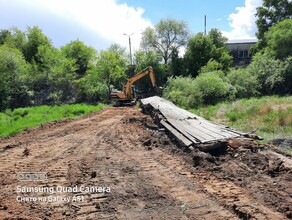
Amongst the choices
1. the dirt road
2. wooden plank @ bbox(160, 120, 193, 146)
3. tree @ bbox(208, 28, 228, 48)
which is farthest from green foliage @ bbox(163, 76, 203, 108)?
tree @ bbox(208, 28, 228, 48)

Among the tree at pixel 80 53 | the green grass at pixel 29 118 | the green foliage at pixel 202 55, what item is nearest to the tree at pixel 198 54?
the green foliage at pixel 202 55

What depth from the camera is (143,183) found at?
5.42 m

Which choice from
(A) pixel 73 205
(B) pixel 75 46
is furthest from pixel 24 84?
(A) pixel 73 205

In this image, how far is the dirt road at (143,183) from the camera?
Result: 170 inches

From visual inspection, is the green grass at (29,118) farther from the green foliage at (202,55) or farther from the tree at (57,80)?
the green foliage at (202,55)

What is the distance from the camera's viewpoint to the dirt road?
14.2ft

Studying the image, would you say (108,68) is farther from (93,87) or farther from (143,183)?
(143,183)

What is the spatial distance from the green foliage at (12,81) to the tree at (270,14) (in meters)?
25.9

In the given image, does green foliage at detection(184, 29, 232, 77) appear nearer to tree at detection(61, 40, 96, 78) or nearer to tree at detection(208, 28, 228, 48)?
tree at detection(208, 28, 228, 48)

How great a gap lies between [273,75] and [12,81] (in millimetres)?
24110

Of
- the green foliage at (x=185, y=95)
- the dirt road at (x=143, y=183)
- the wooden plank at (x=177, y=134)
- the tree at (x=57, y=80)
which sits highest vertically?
the tree at (x=57, y=80)

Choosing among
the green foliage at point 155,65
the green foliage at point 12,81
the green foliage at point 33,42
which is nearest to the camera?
the green foliage at point 12,81

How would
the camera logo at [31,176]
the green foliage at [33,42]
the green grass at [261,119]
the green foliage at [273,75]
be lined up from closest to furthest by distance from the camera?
the camera logo at [31,176] < the green grass at [261,119] < the green foliage at [273,75] < the green foliage at [33,42]

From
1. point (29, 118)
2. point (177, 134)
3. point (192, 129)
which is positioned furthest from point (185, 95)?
point (177, 134)
